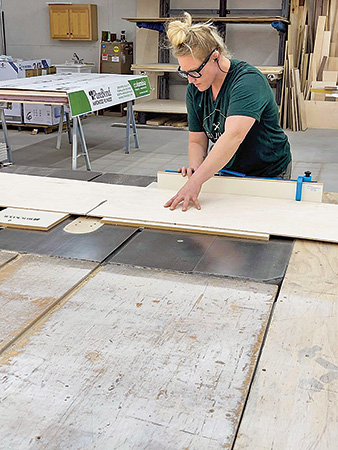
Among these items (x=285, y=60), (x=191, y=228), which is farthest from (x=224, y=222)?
(x=285, y=60)

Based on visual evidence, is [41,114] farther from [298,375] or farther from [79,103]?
[298,375]

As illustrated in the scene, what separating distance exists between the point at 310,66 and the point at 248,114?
7.30 m

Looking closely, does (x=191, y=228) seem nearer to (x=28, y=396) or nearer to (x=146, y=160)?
(x=28, y=396)

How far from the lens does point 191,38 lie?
Answer: 2031mm

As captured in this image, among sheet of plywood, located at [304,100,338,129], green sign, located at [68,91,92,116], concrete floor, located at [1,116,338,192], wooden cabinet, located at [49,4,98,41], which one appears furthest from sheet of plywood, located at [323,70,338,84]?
green sign, located at [68,91,92,116]

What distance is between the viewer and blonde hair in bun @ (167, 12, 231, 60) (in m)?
2.01

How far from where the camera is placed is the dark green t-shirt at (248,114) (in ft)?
6.93

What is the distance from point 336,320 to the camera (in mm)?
1256

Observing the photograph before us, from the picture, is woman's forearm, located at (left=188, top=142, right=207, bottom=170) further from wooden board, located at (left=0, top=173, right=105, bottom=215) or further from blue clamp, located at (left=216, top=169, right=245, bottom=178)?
wooden board, located at (left=0, top=173, right=105, bottom=215)

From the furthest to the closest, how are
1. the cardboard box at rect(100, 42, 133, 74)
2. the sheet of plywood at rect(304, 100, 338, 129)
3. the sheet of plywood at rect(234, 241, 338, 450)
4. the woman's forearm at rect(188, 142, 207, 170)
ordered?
the cardboard box at rect(100, 42, 133, 74) < the sheet of plywood at rect(304, 100, 338, 129) < the woman's forearm at rect(188, 142, 207, 170) < the sheet of plywood at rect(234, 241, 338, 450)

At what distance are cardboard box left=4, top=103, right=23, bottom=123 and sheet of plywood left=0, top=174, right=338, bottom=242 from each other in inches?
239

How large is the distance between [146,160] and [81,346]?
534cm

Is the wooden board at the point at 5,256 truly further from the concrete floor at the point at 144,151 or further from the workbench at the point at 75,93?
the concrete floor at the point at 144,151

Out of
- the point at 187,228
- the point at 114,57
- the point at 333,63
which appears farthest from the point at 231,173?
the point at 114,57
